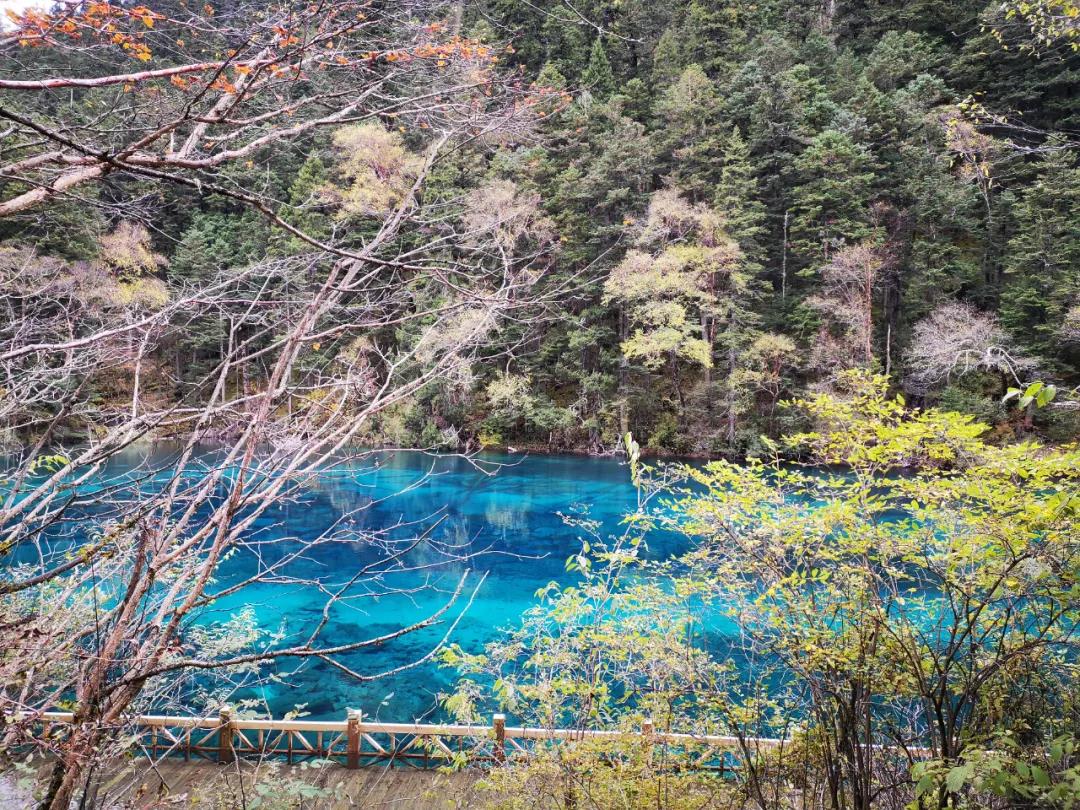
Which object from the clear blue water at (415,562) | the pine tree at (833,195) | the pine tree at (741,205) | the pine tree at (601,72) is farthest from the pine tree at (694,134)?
the clear blue water at (415,562)

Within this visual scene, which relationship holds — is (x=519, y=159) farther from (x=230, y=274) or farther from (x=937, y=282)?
(x=230, y=274)

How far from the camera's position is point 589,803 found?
286 centimetres

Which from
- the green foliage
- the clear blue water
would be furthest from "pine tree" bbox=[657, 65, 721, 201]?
the green foliage

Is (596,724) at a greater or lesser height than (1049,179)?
lesser

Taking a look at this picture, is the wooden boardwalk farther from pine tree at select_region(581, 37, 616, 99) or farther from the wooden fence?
pine tree at select_region(581, 37, 616, 99)

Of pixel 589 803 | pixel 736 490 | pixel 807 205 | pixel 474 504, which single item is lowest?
pixel 474 504

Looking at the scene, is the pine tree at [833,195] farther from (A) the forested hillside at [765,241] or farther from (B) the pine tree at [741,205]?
(B) the pine tree at [741,205]

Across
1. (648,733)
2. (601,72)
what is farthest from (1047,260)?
(648,733)

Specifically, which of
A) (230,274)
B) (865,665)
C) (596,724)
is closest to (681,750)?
(596,724)

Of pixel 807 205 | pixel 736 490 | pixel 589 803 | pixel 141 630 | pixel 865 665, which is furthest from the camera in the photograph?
pixel 807 205

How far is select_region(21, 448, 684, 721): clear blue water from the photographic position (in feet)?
21.3

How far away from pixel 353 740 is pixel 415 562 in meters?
5.49

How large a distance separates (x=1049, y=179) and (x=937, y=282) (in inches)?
123

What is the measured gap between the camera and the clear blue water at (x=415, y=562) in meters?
6.50
